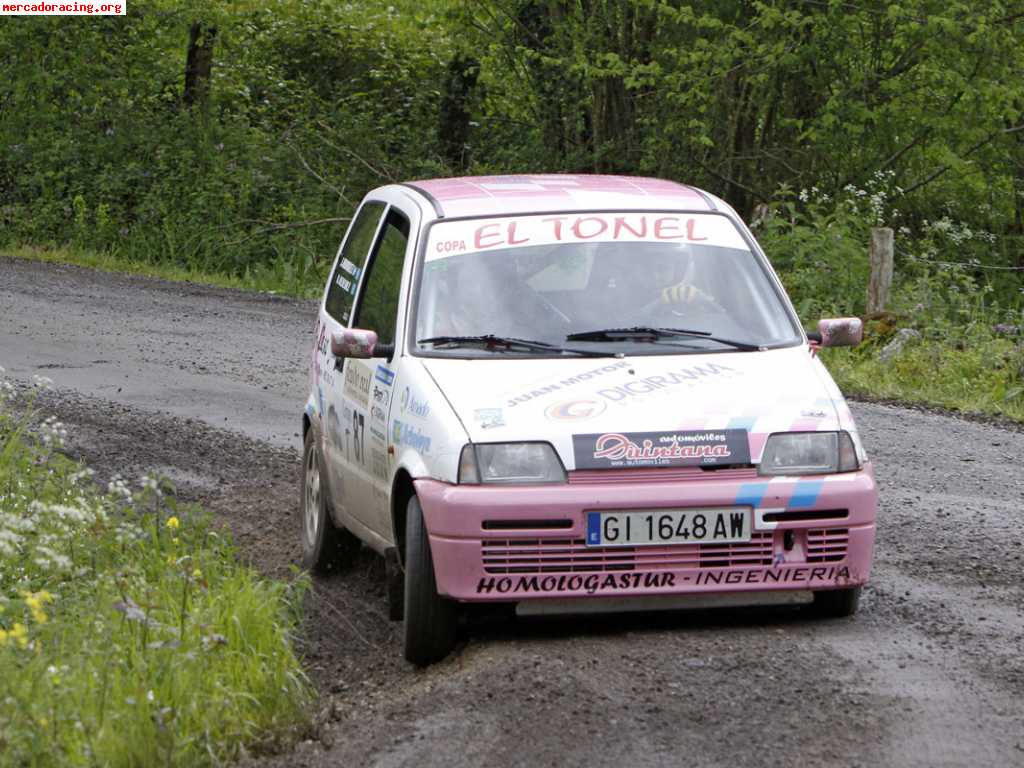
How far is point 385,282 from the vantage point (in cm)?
748

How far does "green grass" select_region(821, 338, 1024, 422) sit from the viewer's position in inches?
510

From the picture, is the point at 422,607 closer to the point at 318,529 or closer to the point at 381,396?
the point at 381,396

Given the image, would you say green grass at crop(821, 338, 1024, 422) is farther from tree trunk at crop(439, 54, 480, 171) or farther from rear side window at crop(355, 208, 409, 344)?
tree trunk at crop(439, 54, 480, 171)

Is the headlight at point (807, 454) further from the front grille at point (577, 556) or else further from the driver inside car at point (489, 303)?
the driver inside car at point (489, 303)

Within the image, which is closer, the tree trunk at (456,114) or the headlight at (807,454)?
the headlight at (807,454)

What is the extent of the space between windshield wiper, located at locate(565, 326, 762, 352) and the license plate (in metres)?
1.02

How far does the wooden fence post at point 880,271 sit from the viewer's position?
15.8 metres

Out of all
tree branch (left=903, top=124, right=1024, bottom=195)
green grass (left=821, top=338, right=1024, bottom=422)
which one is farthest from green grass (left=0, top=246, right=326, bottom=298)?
green grass (left=821, top=338, right=1024, bottom=422)

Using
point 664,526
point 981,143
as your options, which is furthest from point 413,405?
point 981,143

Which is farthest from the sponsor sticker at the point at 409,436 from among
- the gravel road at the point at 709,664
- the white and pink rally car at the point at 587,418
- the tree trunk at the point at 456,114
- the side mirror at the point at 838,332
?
the tree trunk at the point at 456,114

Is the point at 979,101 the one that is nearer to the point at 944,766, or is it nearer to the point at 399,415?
the point at 399,415

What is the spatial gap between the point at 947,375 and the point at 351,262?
674cm

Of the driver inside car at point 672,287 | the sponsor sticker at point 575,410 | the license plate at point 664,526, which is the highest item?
the driver inside car at point 672,287

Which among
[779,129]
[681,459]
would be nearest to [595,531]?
[681,459]
